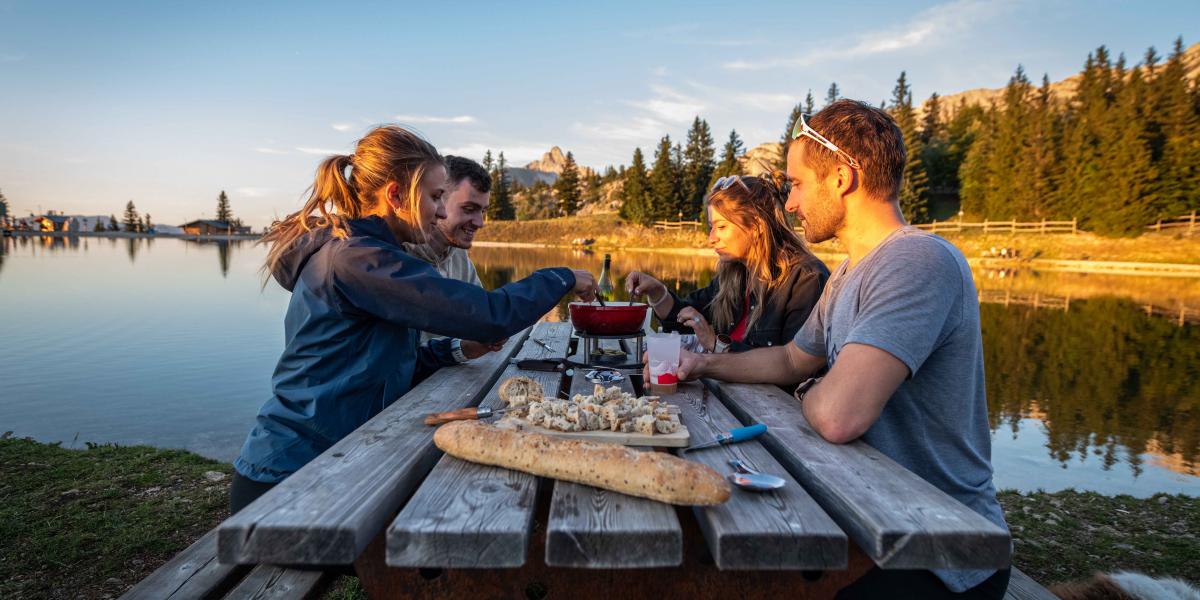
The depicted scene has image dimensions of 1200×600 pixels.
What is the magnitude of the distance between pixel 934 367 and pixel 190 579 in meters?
2.60

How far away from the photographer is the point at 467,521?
122cm

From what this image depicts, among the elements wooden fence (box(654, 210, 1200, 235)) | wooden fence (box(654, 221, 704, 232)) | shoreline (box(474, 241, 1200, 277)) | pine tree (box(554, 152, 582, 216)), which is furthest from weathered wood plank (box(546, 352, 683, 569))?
pine tree (box(554, 152, 582, 216))

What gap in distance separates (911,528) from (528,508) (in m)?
0.72

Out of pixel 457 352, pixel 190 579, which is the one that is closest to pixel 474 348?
pixel 457 352

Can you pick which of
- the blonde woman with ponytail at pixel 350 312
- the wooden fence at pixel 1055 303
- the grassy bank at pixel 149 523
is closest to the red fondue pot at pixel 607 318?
the blonde woman with ponytail at pixel 350 312

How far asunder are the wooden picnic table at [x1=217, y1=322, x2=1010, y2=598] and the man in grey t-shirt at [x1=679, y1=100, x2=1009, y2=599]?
0.72ft

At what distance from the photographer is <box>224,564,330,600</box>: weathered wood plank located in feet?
7.32

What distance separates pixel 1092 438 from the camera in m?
7.43

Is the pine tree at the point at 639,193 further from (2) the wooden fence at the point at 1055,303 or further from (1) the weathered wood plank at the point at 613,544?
(1) the weathered wood plank at the point at 613,544

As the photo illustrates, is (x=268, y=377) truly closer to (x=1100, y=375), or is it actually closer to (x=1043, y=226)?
(x=1100, y=375)

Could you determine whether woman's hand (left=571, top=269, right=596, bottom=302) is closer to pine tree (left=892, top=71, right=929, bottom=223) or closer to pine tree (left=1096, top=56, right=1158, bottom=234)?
pine tree (left=1096, top=56, right=1158, bottom=234)

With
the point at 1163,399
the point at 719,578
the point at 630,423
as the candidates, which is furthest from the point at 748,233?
the point at 1163,399

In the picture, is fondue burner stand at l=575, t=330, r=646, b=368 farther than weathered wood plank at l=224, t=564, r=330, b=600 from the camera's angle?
Yes

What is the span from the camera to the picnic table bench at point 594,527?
3.88ft
